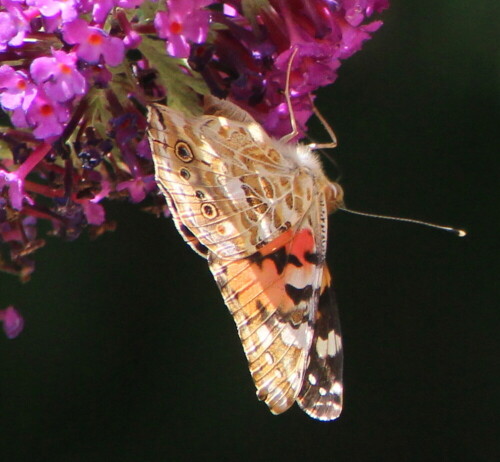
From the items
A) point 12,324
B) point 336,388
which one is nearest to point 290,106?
point 336,388

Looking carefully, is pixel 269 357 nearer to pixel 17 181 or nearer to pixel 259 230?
pixel 259 230

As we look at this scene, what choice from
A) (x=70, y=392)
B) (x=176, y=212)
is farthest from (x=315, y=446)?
(x=176, y=212)

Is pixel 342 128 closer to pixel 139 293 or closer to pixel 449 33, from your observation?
pixel 449 33

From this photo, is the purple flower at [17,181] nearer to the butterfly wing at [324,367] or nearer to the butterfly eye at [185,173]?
the butterfly eye at [185,173]

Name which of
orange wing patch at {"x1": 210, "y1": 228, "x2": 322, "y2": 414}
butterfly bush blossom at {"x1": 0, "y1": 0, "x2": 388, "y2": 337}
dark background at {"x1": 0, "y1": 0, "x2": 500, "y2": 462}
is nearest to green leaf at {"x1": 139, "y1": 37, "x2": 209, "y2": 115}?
butterfly bush blossom at {"x1": 0, "y1": 0, "x2": 388, "y2": 337}

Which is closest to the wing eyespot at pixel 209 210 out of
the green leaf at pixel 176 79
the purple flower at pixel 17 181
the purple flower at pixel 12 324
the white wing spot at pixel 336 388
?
the green leaf at pixel 176 79

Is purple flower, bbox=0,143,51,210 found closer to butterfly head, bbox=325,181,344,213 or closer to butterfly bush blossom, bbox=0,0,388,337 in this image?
butterfly bush blossom, bbox=0,0,388,337
